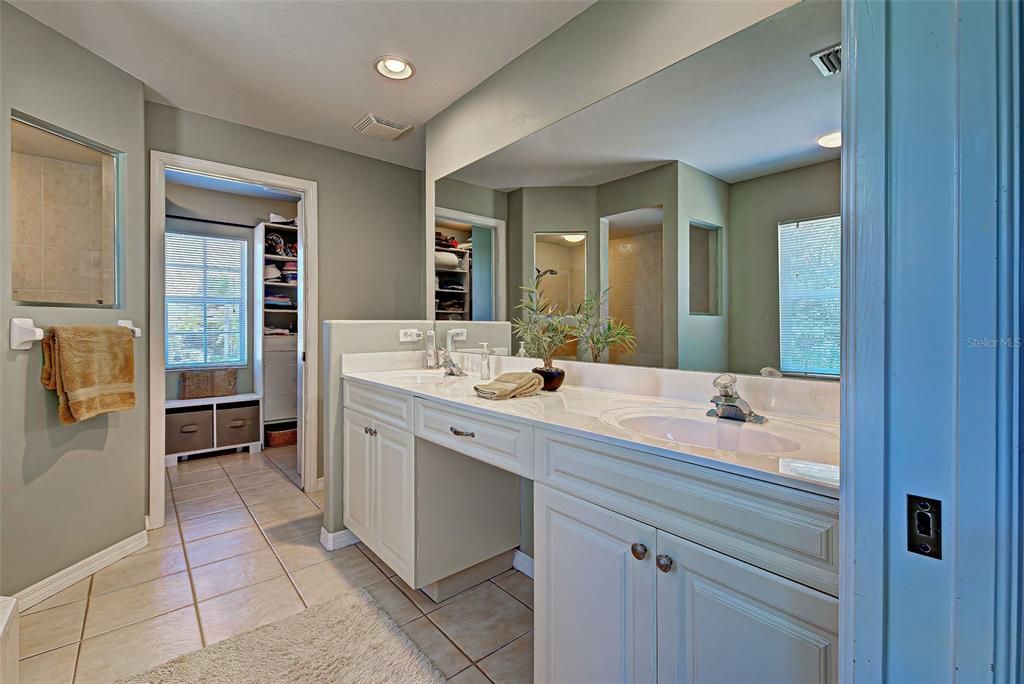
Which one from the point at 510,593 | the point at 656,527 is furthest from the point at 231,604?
the point at 656,527

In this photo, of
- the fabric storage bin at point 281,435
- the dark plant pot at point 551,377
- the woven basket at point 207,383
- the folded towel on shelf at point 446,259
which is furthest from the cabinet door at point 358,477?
the woven basket at point 207,383

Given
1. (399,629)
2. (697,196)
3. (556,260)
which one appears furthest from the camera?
(556,260)

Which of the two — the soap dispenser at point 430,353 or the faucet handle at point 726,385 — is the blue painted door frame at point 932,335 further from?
the soap dispenser at point 430,353

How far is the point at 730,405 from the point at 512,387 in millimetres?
696

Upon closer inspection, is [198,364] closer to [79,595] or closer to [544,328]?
[79,595]

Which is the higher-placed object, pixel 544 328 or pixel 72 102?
pixel 72 102

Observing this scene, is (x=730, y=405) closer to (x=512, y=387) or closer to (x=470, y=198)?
(x=512, y=387)

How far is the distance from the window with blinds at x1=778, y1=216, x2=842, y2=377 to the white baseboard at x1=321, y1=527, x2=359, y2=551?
7.11 ft

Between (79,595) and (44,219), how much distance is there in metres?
1.67

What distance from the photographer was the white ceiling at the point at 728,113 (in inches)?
45.8

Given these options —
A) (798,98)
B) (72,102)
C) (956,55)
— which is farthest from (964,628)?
(72,102)

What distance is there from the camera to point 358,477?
7.07 ft

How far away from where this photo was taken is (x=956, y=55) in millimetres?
470

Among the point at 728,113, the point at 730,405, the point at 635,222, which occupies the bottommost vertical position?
the point at 730,405
